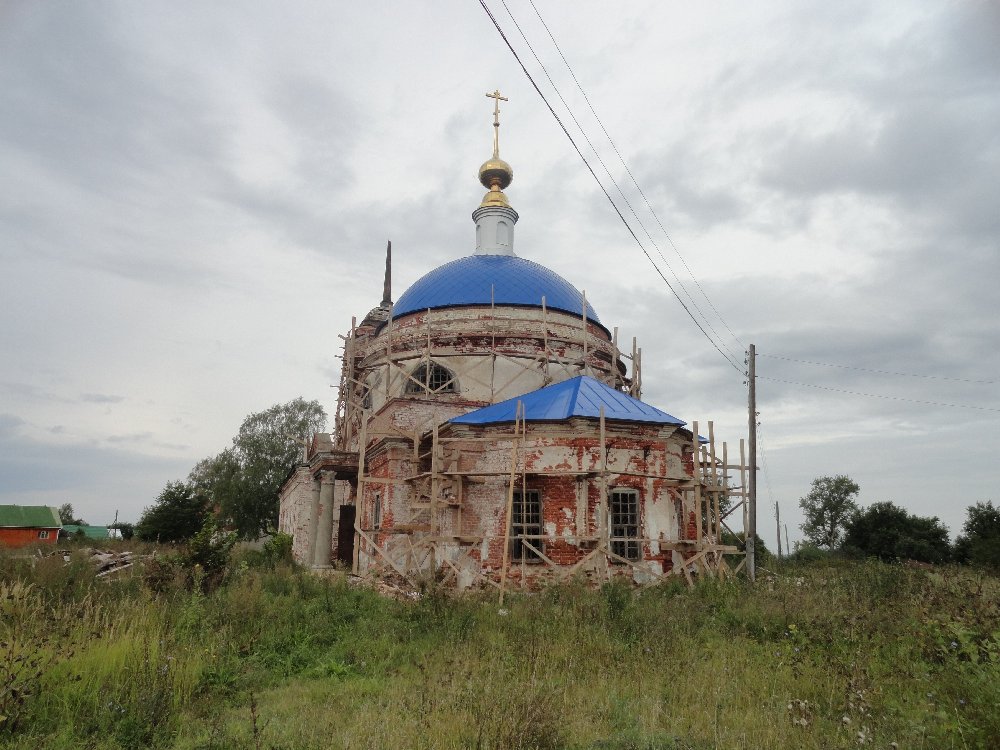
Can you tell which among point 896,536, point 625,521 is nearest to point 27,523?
point 625,521

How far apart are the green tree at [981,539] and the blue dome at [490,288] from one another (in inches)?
677

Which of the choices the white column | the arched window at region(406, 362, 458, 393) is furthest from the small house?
the arched window at region(406, 362, 458, 393)

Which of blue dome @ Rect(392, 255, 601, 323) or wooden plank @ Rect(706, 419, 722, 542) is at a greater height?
blue dome @ Rect(392, 255, 601, 323)

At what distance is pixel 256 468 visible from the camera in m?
36.1

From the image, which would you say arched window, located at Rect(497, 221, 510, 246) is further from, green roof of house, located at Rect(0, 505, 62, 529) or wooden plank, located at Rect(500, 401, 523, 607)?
green roof of house, located at Rect(0, 505, 62, 529)

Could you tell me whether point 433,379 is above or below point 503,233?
below

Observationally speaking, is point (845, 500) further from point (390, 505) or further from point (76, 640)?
point (76, 640)

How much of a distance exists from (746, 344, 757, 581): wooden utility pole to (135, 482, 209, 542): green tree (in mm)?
25392

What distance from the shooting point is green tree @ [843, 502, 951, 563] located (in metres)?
30.4

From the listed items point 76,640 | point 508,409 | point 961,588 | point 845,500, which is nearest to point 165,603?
point 76,640

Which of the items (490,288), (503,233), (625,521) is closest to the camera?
(625,521)

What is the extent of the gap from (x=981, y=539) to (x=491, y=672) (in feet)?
92.7

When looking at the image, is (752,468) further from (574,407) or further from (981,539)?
(981,539)

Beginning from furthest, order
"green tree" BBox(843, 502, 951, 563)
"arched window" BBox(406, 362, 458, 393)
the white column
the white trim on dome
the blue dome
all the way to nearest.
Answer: "green tree" BBox(843, 502, 951, 563)
the white trim on dome
the blue dome
"arched window" BBox(406, 362, 458, 393)
the white column
